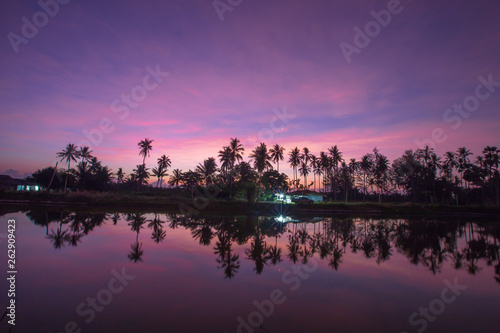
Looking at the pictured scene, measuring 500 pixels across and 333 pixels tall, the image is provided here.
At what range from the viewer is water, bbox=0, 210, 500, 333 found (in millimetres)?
6160

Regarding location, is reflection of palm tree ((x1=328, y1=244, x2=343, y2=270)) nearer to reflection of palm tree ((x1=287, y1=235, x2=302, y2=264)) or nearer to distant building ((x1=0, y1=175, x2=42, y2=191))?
reflection of palm tree ((x1=287, y1=235, x2=302, y2=264))

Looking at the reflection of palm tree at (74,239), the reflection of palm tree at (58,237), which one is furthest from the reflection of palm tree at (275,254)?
the reflection of palm tree at (58,237)

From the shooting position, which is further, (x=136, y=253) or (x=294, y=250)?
(x=294, y=250)

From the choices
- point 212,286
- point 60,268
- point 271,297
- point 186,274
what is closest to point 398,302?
point 271,297

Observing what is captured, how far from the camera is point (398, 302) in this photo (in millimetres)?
7746

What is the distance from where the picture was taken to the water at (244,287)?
6160mm

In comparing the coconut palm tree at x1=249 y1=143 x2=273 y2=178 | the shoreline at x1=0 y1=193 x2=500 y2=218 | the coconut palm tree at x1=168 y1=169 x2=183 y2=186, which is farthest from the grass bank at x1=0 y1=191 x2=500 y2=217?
the coconut palm tree at x1=168 y1=169 x2=183 y2=186

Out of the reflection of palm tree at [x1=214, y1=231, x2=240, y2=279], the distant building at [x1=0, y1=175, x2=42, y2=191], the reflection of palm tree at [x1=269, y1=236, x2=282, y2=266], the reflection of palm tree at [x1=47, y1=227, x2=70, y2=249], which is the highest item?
the distant building at [x1=0, y1=175, x2=42, y2=191]

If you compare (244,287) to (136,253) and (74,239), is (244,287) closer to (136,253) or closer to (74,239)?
(136,253)

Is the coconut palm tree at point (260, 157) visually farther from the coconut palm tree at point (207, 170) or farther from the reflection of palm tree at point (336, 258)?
the reflection of palm tree at point (336, 258)

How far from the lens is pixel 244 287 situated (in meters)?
8.53

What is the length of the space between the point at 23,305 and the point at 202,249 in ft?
26.5

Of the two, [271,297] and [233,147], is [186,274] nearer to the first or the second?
→ [271,297]

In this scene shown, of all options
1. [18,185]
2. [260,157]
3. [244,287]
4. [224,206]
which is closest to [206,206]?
[224,206]
